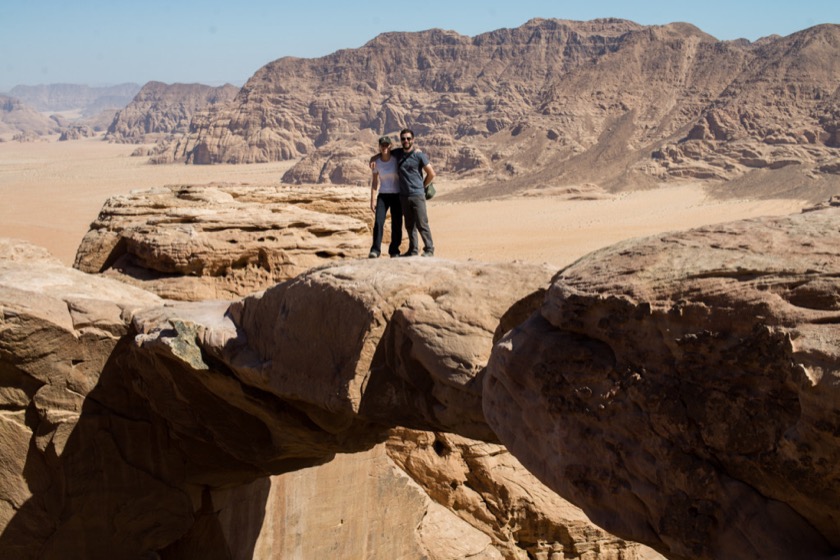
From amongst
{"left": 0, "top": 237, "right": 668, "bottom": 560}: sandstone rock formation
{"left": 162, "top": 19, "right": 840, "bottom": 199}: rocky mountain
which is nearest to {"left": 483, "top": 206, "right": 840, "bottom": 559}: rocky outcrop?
{"left": 0, "top": 237, "right": 668, "bottom": 560}: sandstone rock formation

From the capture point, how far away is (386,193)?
6875 mm

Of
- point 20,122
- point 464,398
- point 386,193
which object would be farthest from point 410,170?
point 20,122

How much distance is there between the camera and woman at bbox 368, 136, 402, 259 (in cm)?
675

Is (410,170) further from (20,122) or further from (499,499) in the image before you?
(20,122)

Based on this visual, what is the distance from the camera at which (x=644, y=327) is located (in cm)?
343

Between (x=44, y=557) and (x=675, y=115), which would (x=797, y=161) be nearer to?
(x=675, y=115)

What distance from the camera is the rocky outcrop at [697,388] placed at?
9.82ft

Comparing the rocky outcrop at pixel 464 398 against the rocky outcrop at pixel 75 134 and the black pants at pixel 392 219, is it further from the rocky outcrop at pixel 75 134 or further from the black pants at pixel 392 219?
the rocky outcrop at pixel 75 134

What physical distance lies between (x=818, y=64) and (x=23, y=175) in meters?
51.6

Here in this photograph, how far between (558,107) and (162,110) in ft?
289

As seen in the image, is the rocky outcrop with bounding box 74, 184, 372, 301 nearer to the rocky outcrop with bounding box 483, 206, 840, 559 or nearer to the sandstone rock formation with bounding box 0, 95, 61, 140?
the rocky outcrop with bounding box 483, 206, 840, 559

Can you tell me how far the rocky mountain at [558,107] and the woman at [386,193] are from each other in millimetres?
33995

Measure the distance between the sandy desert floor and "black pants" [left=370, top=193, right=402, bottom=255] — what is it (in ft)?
33.9

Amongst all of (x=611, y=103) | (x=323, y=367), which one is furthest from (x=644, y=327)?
(x=611, y=103)
